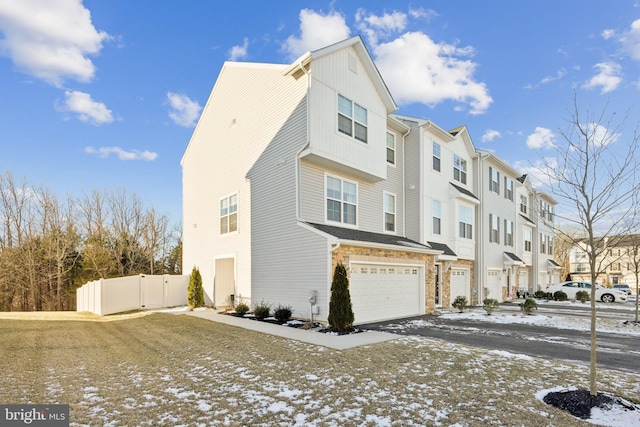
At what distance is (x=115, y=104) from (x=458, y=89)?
1920 centimetres

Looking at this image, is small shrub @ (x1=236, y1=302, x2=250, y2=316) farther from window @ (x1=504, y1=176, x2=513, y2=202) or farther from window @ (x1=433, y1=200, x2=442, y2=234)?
window @ (x1=504, y1=176, x2=513, y2=202)

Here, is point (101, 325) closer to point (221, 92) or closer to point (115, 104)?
point (221, 92)

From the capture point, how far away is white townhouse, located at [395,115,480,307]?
53.7 ft

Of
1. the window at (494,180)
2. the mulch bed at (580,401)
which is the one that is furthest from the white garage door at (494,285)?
the mulch bed at (580,401)

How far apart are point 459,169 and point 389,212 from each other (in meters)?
6.78

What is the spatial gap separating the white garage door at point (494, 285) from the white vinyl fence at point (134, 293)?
17850 millimetres

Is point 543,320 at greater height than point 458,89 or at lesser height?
lesser

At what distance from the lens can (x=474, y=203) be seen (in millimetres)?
19750

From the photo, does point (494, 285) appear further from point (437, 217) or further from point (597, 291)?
point (597, 291)

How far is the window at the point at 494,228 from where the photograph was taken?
2145 cm

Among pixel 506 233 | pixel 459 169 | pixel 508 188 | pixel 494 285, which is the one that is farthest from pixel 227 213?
pixel 508 188

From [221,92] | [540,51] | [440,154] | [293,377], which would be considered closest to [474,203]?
[440,154]

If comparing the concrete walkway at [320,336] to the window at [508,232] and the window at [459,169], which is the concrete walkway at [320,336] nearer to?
the window at [459,169]

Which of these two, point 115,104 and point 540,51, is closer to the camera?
point 540,51
